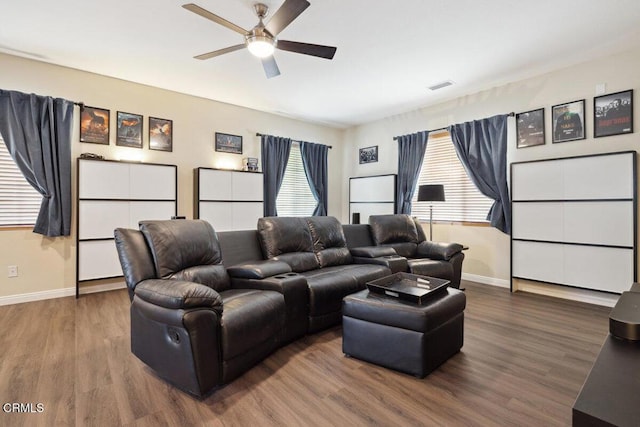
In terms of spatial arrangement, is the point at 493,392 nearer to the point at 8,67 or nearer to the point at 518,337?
the point at 518,337

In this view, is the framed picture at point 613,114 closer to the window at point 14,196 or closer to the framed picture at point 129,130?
the framed picture at point 129,130

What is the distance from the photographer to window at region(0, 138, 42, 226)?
12.3 feet

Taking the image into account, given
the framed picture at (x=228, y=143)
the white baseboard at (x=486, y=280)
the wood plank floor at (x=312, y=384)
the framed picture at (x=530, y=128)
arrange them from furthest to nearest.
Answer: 1. the framed picture at (x=228, y=143)
2. the white baseboard at (x=486, y=280)
3. the framed picture at (x=530, y=128)
4. the wood plank floor at (x=312, y=384)

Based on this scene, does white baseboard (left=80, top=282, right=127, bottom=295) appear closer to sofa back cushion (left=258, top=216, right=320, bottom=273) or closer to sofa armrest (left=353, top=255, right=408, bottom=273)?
sofa back cushion (left=258, top=216, right=320, bottom=273)

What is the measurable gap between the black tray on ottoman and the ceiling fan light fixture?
2.20 m

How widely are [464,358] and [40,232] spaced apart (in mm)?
4803

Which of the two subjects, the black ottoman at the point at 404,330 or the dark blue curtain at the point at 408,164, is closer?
the black ottoman at the point at 404,330

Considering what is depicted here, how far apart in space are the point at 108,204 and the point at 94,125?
43.4 inches

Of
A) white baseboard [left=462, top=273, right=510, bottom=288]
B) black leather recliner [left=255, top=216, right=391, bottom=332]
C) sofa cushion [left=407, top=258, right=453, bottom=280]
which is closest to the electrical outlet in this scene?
black leather recliner [left=255, top=216, right=391, bottom=332]

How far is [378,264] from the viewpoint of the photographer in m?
3.62

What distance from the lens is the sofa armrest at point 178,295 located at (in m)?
1.80

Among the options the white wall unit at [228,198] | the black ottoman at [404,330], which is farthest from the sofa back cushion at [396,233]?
the white wall unit at [228,198]

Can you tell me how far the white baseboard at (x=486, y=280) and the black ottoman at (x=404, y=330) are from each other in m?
2.60

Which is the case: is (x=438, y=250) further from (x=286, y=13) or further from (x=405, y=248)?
(x=286, y=13)
